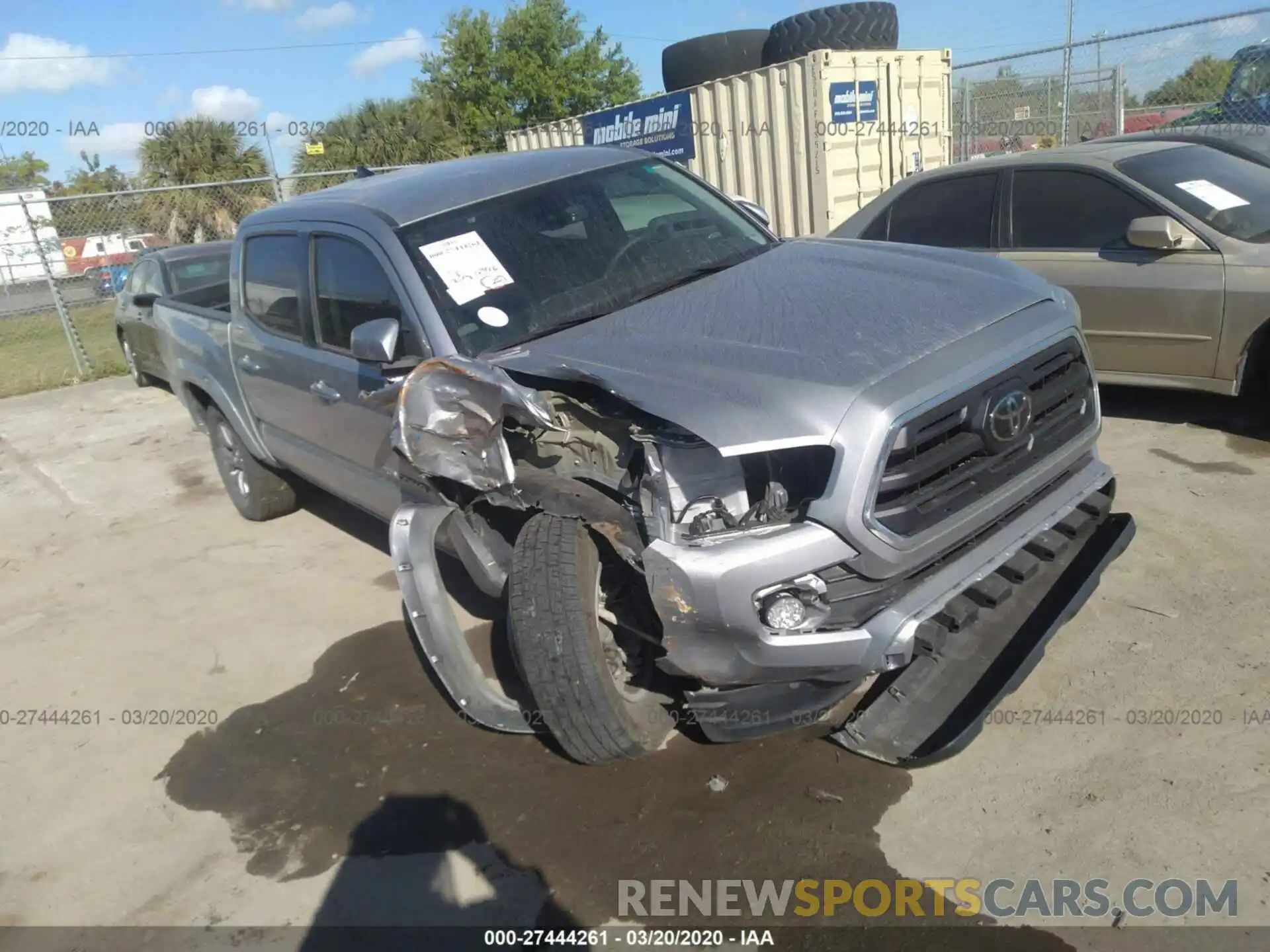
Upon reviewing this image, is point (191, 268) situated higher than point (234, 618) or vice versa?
point (191, 268)

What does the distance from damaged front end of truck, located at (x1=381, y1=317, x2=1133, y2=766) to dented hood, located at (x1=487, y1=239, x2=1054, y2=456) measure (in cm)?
3

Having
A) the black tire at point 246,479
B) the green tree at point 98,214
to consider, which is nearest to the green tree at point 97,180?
the green tree at point 98,214

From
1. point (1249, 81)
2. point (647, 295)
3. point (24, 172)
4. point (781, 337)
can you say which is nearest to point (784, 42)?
point (1249, 81)

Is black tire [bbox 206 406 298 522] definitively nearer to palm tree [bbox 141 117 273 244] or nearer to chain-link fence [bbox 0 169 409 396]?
chain-link fence [bbox 0 169 409 396]

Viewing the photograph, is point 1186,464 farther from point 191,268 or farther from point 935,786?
point 191,268

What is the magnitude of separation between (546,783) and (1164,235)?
13.6ft

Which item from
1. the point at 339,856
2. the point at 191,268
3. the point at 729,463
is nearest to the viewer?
the point at 729,463

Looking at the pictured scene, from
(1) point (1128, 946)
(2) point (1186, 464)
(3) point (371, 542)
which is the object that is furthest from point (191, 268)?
(1) point (1128, 946)

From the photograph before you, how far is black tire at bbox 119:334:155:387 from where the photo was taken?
11.0m

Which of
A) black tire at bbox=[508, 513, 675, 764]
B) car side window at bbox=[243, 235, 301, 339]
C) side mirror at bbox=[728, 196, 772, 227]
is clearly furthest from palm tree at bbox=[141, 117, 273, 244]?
black tire at bbox=[508, 513, 675, 764]

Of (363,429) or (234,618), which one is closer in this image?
(363,429)

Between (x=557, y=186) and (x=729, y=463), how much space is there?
1893 millimetres

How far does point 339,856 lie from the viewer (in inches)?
119

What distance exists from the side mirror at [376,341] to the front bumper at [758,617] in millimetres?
1307
